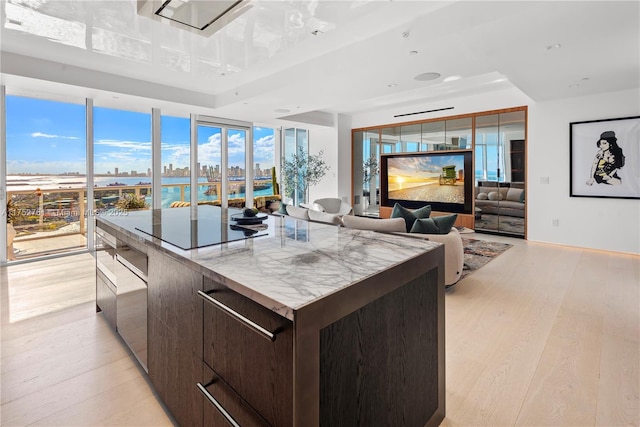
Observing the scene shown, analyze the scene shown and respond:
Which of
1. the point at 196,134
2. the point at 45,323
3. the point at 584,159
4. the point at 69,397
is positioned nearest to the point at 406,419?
the point at 69,397

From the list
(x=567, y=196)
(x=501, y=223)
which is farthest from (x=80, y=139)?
(x=567, y=196)

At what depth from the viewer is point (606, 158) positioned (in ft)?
16.9

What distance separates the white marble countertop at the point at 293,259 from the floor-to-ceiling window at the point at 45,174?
13.9 ft

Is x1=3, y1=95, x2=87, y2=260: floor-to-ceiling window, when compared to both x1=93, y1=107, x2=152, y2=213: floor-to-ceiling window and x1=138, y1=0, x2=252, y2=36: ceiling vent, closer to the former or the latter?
x1=93, y1=107, x2=152, y2=213: floor-to-ceiling window

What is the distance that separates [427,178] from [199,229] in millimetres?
6410

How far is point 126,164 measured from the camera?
19.5ft

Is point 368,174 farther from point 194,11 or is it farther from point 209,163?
point 194,11

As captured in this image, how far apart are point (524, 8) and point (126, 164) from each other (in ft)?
20.1

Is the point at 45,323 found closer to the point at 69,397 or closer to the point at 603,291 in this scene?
the point at 69,397

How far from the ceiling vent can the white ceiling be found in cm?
76

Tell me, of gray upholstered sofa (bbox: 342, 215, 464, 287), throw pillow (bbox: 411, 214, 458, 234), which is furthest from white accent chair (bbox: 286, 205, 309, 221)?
throw pillow (bbox: 411, 214, 458, 234)

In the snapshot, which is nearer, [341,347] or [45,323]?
[341,347]

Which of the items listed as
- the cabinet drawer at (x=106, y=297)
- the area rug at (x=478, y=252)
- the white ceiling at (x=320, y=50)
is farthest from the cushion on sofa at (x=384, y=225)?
the cabinet drawer at (x=106, y=297)

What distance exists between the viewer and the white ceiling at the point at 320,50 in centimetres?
295
